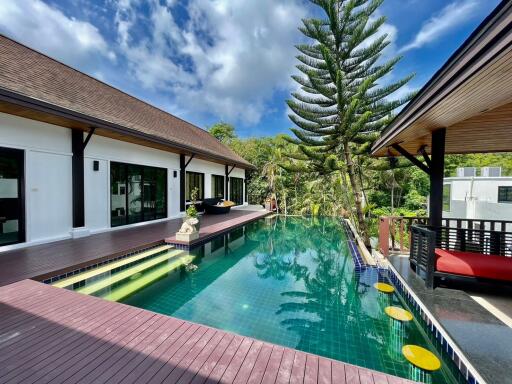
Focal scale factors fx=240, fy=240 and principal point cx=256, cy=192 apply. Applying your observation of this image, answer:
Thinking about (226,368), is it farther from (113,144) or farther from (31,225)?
(113,144)

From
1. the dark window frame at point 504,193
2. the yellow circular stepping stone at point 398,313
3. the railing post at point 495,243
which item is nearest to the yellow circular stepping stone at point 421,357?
the yellow circular stepping stone at point 398,313

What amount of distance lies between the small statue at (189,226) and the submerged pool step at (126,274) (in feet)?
1.85

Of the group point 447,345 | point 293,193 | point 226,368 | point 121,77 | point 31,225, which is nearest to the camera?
point 226,368

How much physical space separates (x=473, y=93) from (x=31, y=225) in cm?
757

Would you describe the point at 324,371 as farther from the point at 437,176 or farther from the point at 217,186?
the point at 217,186

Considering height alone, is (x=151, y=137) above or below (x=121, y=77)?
below

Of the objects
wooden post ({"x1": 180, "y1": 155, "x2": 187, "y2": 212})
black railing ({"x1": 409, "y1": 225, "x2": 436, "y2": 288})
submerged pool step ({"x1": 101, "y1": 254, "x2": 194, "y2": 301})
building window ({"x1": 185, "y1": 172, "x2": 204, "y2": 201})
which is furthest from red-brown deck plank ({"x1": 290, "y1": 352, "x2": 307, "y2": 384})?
building window ({"x1": 185, "y1": 172, "x2": 204, "y2": 201})

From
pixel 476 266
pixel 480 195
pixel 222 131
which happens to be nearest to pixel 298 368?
pixel 476 266

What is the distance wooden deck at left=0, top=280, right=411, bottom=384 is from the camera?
1.75 meters

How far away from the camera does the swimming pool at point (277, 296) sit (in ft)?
8.93

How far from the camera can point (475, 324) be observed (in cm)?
241

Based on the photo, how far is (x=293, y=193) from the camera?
15.7 metres

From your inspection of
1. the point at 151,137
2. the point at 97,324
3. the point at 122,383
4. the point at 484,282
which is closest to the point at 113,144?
the point at 151,137

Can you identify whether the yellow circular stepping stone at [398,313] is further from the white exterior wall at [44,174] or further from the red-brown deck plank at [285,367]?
the white exterior wall at [44,174]
